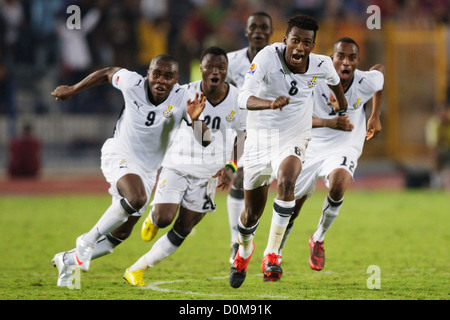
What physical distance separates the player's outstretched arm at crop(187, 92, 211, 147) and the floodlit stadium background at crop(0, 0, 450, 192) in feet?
37.9

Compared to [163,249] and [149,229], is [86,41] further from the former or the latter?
[163,249]

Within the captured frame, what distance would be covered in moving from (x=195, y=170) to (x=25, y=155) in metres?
11.3

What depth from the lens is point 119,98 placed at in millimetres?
20406

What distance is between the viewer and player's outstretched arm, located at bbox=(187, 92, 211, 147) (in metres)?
7.68

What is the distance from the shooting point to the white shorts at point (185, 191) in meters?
8.02

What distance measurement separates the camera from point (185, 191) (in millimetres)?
8148

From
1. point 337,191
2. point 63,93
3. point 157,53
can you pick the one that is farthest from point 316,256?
point 157,53

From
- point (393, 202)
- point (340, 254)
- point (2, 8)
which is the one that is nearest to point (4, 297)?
point (340, 254)

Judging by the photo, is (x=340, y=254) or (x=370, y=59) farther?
(x=370, y=59)

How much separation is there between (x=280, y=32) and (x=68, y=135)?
6.29 meters

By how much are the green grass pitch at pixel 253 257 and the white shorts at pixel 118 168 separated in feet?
3.20

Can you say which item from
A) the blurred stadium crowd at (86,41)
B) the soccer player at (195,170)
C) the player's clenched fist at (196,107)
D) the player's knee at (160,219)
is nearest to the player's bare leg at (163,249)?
the soccer player at (195,170)

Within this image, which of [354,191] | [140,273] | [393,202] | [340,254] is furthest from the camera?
[354,191]

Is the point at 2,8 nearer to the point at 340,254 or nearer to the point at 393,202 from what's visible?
the point at 393,202
